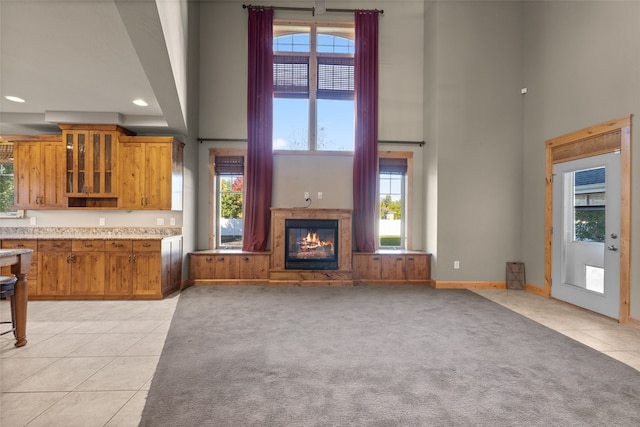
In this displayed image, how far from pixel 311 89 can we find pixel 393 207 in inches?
114

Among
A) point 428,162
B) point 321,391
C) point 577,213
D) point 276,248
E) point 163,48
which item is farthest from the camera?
point 428,162

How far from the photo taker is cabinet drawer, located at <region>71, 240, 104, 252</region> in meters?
4.50

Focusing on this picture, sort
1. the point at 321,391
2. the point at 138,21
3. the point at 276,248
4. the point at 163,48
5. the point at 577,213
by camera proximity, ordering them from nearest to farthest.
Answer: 1. the point at 321,391
2. the point at 138,21
3. the point at 163,48
4. the point at 577,213
5. the point at 276,248

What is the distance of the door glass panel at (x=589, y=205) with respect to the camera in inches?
158

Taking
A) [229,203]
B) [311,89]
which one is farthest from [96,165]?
[311,89]

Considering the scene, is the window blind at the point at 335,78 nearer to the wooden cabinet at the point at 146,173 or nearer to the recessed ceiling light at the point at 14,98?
the wooden cabinet at the point at 146,173

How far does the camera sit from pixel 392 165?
620 centimetres

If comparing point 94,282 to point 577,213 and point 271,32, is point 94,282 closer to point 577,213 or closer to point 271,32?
point 271,32

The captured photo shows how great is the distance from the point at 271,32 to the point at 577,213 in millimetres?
6044

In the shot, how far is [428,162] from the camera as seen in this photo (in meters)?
5.92

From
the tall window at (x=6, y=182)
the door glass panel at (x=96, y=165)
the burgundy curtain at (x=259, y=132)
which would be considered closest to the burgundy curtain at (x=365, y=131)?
the burgundy curtain at (x=259, y=132)

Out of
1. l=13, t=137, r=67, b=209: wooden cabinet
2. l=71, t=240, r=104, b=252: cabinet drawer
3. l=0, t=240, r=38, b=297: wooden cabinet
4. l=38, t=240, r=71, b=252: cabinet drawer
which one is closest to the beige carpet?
l=71, t=240, r=104, b=252: cabinet drawer

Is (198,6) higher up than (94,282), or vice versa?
(198,6)

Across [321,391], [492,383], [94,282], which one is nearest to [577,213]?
[492,383]
